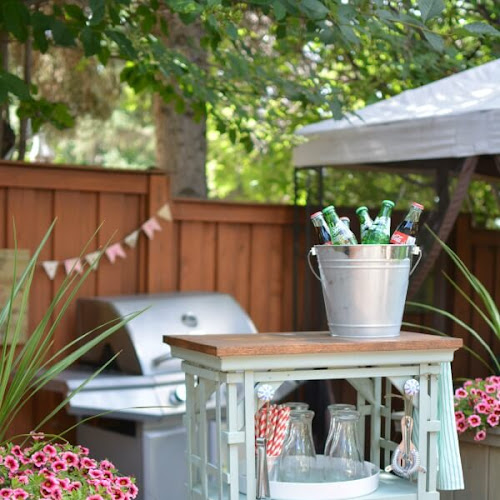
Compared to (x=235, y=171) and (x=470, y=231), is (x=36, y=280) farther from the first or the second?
(x=235, y=171)

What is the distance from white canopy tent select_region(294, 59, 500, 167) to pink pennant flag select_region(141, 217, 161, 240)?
908 mm

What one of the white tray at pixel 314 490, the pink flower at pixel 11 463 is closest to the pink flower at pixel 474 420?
the white tray at pixel 314 490

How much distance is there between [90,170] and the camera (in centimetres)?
433

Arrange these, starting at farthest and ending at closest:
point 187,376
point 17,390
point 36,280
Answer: point 36,280 < point 187,376 < point 17,390

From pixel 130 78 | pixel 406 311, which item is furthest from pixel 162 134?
pixel 406 311

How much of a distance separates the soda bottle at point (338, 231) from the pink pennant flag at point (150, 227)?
2038mm

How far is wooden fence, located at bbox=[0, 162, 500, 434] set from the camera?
421cm

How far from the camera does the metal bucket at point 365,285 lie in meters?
2.50

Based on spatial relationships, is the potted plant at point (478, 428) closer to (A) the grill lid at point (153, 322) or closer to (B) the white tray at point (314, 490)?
(B) the white tray at point (314, 490)

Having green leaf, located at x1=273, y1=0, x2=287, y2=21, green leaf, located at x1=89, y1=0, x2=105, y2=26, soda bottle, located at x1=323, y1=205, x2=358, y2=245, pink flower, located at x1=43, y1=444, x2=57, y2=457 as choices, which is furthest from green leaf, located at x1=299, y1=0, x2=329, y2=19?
pink flower, located at x1=43, y1=444, x2=57, y2=457

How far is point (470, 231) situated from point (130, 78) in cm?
213

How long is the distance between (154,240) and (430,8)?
211 cm

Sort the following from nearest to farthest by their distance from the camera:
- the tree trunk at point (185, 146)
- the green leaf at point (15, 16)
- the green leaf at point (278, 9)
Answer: the green leaf at point (278, 9)
the green leaf at point (15, 16)
the tree trunk at point (185, 146)

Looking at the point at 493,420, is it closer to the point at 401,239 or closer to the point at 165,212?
the point at 401,239
